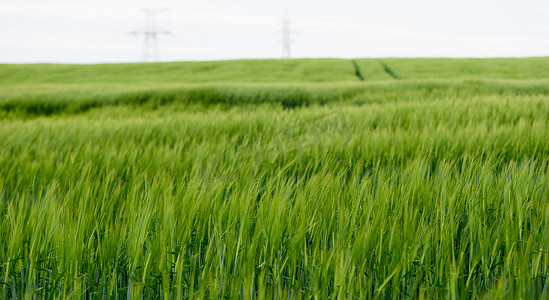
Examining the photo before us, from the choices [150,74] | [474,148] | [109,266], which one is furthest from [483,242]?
[150,74]

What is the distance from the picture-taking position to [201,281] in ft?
2.26

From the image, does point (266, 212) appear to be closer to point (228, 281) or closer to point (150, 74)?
point (228, 281)

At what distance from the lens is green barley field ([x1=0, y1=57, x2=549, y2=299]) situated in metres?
0.76

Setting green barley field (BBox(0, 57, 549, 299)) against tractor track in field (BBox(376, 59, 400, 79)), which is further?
tractor track in field (BBox(376, 59, 400, 79))

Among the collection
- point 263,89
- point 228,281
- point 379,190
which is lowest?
point 228,281

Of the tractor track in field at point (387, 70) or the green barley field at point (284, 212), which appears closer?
the green barley field at point (284, 212)

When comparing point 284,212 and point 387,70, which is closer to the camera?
point 284,212

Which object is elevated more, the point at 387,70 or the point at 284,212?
the point at 387,70

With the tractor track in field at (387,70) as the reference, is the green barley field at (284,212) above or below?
below

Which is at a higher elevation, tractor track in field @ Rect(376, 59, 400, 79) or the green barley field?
tractor track in field @ Rect(376, 59, 400, 79)

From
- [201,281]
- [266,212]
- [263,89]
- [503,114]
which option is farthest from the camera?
[263,89]

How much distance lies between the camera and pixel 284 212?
33.9 inches

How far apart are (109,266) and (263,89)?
27.9ft

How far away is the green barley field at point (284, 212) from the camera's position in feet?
2.48
